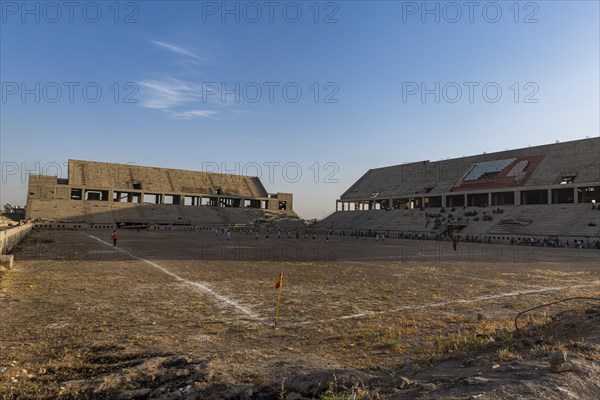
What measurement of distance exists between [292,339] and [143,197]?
7726 cm

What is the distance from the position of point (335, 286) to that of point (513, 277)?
8.53m

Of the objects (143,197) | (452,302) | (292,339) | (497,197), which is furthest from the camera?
(143,197)

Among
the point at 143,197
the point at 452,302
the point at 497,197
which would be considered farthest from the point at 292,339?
the point at 143,197

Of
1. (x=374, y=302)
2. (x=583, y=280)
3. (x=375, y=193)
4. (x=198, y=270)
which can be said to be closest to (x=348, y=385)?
(x=374, y=302)

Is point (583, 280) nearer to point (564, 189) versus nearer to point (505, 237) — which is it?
point (505, 237)

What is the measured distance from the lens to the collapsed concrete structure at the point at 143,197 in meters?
66.8

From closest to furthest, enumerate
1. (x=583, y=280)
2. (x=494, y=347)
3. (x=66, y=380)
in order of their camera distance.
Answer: (x=66, y=380) < (x=494, y=347) < (x=583, y=280)

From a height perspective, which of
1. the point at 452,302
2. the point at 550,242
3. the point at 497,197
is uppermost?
the point at 497,197

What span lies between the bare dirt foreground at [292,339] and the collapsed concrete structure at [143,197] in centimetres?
5761

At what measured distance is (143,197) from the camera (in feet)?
257

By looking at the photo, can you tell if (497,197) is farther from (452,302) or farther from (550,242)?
(452,302)

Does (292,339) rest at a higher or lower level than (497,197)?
lower

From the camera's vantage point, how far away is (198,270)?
59.4ft

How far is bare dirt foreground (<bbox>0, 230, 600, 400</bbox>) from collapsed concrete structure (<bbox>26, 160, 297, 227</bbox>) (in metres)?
57.6
